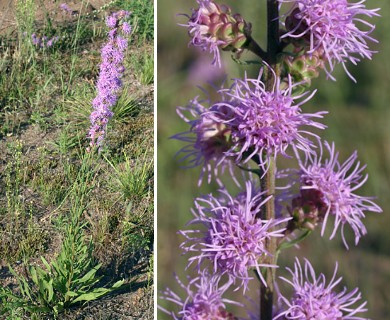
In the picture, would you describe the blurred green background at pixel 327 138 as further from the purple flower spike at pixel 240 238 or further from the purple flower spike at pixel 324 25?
the purple flower spike at pixel 324 25

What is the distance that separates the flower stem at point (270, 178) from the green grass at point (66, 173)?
996 mm

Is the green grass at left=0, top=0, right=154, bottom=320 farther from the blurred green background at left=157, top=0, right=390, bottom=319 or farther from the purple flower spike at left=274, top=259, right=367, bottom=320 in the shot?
the purple flower spike at left=274, top=259, right=367, bottom=320

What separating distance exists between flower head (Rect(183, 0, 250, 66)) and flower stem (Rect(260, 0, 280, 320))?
6 centimetres

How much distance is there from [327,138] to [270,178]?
131 cm

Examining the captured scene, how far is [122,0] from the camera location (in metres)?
3.38

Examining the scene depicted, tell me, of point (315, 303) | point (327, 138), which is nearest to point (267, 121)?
point (315, 303)

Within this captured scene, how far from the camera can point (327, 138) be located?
8.00ft

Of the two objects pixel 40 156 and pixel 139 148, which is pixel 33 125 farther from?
pixel 139 148

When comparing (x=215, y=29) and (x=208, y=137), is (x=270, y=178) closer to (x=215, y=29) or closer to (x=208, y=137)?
(x=208, y=137)

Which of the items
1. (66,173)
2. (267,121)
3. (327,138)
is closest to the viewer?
(267,121)

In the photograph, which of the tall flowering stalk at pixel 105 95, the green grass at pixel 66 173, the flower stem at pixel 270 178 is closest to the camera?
the flower stem at pixel 270 178

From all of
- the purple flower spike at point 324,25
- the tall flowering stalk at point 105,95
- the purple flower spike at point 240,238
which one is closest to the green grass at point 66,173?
the tall flowering stalk at point 105,95

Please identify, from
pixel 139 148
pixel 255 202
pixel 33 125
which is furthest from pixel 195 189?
pixel 255 202

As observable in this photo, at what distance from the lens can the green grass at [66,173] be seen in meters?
2.20
